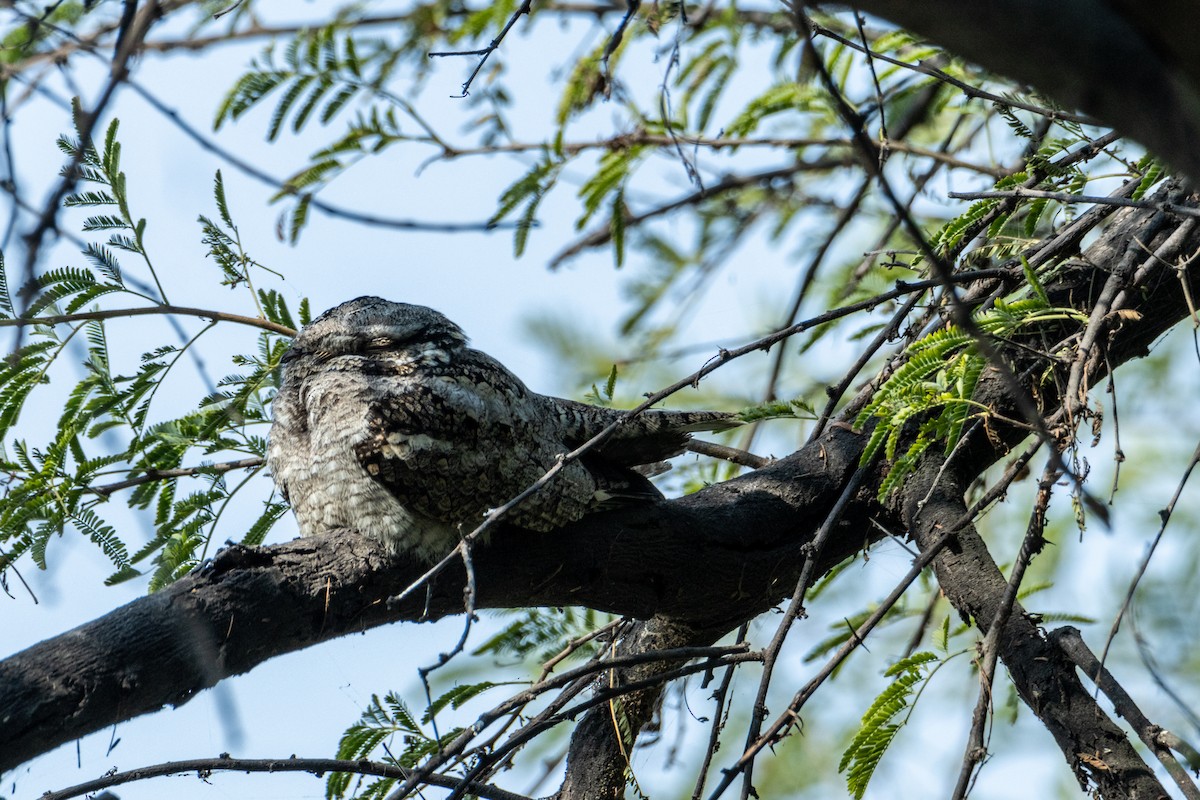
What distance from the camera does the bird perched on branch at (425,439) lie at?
8.79 feet

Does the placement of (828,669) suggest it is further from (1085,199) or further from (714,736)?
(1085,199)

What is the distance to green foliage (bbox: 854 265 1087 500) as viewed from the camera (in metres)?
2.33

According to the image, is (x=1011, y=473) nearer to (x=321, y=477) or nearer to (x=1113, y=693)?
(x=1113, y=693)

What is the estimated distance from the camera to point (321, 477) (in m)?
2.76

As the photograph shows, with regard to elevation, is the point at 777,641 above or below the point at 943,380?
below

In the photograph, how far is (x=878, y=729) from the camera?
8.13 ft

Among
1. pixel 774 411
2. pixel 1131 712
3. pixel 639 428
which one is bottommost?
pixel 1131 712

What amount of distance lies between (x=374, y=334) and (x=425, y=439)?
2.05 ft

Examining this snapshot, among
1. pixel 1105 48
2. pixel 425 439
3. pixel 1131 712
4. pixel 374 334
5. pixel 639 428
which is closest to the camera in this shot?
pixel 1105 48

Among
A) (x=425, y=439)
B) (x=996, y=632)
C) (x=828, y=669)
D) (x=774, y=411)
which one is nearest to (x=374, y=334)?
(x=425, y=439)

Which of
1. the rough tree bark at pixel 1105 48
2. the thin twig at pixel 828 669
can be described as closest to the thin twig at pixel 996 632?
the thin twig at pixel 828 669

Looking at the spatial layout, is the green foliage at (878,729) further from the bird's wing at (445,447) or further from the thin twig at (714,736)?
the bird's wing at (445,447)

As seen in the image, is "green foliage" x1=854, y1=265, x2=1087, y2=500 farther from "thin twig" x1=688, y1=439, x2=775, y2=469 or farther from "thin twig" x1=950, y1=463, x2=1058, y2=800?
"thin twig" x1=688, y1=439, x2=775, y2=469

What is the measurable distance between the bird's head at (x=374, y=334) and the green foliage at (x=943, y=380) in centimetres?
132
